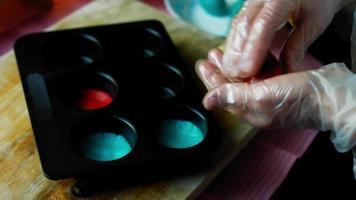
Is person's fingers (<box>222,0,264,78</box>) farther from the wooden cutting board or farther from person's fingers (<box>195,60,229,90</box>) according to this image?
the wooden cutting board

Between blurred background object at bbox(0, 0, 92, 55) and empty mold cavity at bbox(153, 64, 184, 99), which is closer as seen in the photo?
empty mold cavity at bbox(153, 64, 184, 99)

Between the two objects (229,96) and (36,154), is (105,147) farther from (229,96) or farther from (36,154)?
(229,96)

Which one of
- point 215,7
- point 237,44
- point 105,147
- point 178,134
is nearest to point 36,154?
point 105,147

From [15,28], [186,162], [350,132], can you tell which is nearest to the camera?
[350,132]

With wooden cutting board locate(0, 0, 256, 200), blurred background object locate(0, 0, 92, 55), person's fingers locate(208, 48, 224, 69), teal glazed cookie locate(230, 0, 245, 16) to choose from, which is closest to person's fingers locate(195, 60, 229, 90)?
person's fingers locate(208, 48, 224, 69)

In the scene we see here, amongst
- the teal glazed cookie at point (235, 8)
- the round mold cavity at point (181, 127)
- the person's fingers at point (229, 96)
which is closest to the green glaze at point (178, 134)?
the round mold cavity at point (181, 127)

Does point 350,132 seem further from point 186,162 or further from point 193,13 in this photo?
point 193,13

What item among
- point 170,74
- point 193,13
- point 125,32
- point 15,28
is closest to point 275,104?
point 170,74

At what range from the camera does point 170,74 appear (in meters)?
0.79

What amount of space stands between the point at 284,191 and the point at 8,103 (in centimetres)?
46

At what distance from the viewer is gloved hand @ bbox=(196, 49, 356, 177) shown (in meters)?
0.56

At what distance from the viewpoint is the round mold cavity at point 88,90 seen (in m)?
0.76

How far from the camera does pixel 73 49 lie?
84cm

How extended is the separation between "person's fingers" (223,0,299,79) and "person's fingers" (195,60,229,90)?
2cm
